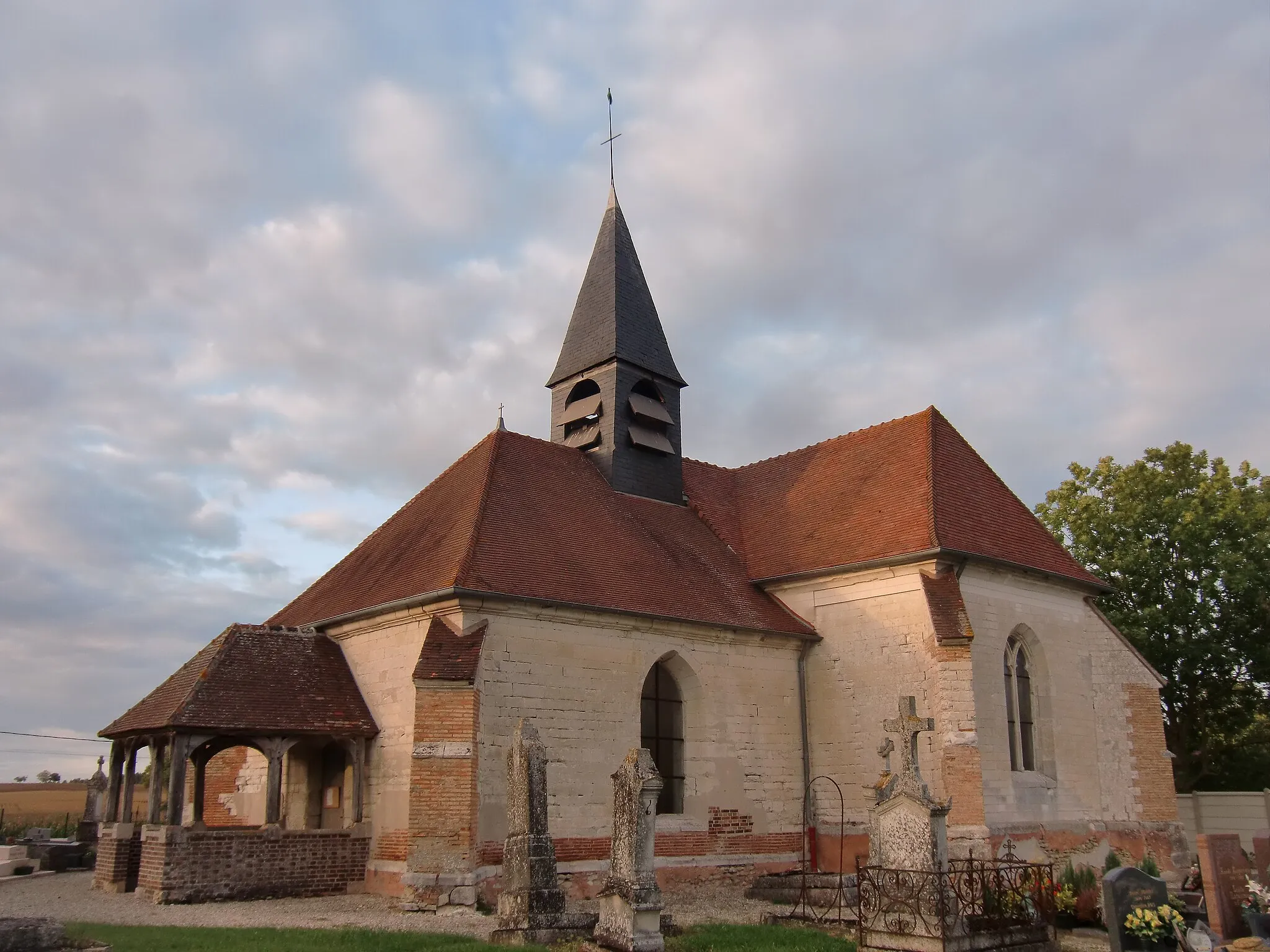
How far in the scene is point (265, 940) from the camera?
10672 millimetres

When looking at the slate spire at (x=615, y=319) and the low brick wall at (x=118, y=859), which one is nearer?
the low brick wall at (x=118, y=859)

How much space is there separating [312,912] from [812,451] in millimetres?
13653

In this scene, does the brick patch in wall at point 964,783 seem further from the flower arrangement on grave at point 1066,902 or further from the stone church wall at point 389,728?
the stone church wall at point 389,728

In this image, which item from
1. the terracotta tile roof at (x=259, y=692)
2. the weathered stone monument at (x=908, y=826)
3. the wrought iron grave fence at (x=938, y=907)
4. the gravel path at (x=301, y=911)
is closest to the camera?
the wrought iron grave fence at (x=938, y=907)

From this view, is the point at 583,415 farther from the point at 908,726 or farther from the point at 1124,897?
the point at 1124,897

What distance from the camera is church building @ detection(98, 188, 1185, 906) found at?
1490 cm

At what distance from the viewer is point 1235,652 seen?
2553 centimetres

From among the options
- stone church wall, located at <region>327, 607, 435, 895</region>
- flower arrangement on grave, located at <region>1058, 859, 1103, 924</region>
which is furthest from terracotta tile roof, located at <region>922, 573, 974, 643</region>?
stone church wall, located at <region>327, 607, 435, 895</region>

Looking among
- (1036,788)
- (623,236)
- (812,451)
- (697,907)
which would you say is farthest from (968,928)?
(623,236)

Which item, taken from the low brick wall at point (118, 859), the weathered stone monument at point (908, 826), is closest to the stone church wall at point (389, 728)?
the low brick wall at point (118, 859)

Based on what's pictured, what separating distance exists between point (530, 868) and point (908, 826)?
161 inches

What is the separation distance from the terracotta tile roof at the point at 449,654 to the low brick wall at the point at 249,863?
117 inches

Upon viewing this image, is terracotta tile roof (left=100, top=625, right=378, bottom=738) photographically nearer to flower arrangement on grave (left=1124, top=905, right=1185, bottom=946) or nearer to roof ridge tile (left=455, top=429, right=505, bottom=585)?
roof ridge tile (left=455, top=429, right=505, bottom=585)

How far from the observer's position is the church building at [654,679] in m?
14.9
